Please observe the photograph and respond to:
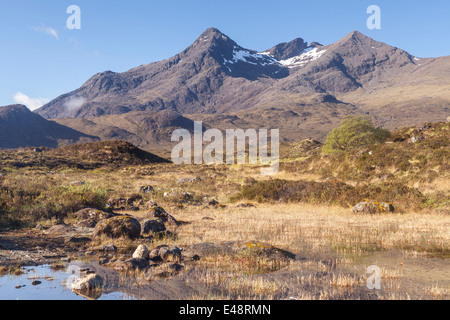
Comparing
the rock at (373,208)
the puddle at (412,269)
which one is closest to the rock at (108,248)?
the puddle at (412,269)

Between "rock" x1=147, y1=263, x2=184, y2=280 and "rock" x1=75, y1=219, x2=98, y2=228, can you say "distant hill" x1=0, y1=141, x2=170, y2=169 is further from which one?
"rock" x1=147, y1=263, x2=184, y2=280

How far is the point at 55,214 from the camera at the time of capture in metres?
17.0

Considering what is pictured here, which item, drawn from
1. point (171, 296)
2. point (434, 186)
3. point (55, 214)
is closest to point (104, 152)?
point (55, 214)

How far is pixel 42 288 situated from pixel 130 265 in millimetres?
2215

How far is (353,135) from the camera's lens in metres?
55.4

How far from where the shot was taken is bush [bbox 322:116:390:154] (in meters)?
53.2

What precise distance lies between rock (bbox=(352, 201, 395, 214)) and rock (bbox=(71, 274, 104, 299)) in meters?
15.7

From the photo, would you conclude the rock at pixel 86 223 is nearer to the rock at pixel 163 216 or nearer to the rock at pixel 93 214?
the rock at pixel 93 214

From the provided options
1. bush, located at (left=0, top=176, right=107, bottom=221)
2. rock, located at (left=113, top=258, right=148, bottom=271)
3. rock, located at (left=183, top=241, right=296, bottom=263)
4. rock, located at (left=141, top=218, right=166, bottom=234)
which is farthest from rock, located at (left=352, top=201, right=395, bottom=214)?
bush, located at (left=0, top=176, right=107, bottom=221)

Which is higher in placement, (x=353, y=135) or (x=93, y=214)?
(x=353, y=135)

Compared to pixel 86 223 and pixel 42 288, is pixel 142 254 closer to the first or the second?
pixel 42 288

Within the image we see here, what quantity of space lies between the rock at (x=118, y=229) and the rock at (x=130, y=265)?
3925 millimetres

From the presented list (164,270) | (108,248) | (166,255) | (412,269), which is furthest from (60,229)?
(412,269)

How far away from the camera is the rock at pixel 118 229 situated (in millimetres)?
13078
